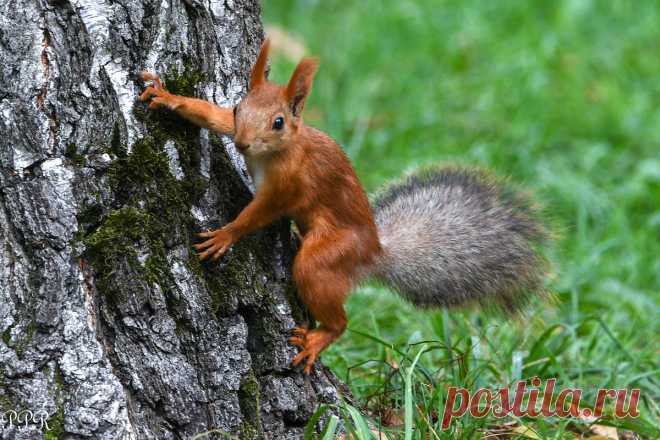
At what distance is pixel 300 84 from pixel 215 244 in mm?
427

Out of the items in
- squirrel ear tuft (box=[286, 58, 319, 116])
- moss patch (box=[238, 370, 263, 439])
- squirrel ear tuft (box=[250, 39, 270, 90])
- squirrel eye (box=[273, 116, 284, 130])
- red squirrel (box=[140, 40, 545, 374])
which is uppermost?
squirrel ear tuft (box=[250, 39, 270, 90])

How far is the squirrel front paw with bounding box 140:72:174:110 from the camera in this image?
6.98ft

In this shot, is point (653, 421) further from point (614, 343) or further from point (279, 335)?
point (279, 335)

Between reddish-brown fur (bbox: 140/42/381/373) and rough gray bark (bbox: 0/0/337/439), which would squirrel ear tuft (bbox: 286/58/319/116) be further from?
rough gray bark (bbox: 0/0/337/439)

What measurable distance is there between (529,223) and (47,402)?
145 cm

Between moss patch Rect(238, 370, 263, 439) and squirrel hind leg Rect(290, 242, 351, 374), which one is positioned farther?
squirrel hind leg Rect(290, 242, 351, 374)

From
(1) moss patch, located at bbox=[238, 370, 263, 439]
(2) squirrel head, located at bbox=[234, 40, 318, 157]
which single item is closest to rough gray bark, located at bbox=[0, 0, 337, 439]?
(1) moss patch, located at bbox=[238, 370, 263, 439]

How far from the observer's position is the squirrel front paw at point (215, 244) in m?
2.19

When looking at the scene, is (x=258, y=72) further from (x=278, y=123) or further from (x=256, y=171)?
(x=256, y=171)

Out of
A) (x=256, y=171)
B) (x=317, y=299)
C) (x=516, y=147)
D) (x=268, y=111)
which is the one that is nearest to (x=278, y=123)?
(x=268, y=111)

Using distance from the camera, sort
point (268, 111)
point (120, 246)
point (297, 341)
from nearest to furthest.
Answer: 1. point (120, 246)
2. point (268, 111)
3. point (297, 341)

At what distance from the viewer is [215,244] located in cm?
219

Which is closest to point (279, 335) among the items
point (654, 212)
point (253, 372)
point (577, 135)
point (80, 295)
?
point (253, 372)

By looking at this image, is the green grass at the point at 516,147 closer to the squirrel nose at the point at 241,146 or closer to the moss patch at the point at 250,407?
the moss patch at the point at 250,407
